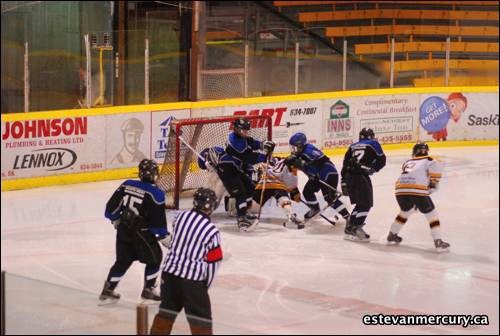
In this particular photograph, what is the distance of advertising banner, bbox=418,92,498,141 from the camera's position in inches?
701

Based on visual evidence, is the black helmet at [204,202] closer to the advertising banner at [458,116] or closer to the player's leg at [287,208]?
the player's leg at [287,208]

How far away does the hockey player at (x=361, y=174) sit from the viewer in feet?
35.8

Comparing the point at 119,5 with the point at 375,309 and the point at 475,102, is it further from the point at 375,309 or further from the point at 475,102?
the point at 375,309

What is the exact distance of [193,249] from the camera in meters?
6.46

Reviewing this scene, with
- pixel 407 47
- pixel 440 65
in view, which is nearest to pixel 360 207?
pixel 440 65

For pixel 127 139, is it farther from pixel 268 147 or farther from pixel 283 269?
pixel 283 269

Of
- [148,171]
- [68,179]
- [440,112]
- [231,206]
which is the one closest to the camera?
[148,171]

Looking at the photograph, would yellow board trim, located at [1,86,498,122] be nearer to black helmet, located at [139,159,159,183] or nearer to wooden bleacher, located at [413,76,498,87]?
wooden bleacher, located at [413,76,498,87]

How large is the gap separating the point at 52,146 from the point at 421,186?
5.42 meters

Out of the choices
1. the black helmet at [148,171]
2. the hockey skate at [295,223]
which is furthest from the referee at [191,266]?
the hockey skate at [295,223]

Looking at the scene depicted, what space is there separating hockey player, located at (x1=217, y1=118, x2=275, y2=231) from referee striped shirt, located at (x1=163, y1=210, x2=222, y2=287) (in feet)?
16.3

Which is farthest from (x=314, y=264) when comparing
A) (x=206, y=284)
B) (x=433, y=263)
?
(x=206, y=284)

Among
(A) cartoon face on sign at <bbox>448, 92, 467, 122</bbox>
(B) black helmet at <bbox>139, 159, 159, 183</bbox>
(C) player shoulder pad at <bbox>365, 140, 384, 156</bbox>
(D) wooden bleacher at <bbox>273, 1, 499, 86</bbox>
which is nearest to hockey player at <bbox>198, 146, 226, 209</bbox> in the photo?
(C) player shoulder pad at <bbox>365, 140, 384, 156</bbox>

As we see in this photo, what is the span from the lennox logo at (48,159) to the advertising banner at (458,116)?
6.21 m
